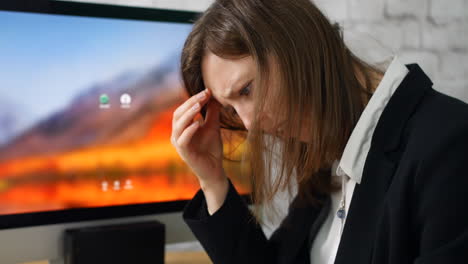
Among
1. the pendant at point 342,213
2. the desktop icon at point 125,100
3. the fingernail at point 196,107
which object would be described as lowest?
the pendant at point 342,213

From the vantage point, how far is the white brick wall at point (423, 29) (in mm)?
1402

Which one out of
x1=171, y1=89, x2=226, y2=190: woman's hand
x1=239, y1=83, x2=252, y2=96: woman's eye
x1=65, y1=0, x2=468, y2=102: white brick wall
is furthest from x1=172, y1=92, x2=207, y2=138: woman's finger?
x1=65, y1=0, x2=468, y2=102: white brick wall

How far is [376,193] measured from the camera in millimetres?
699

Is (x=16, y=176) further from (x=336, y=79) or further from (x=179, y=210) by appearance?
(x=336, y=79)

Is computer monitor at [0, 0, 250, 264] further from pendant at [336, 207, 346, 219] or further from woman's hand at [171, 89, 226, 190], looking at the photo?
pendant at [336, 207, 346, 219]

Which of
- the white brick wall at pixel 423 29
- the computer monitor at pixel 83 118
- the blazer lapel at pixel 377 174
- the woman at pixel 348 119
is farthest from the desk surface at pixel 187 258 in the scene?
the white brick wall at pixel 423 29

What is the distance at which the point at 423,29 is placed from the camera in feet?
4.84

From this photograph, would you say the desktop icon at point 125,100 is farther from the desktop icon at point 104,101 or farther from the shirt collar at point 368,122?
the shirt collar at point 368,122

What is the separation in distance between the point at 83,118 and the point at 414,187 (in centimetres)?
55

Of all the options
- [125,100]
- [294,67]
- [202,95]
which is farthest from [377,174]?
[125,100]

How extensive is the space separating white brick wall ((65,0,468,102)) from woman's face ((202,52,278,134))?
0.69 m

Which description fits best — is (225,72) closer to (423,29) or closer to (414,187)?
(414,187)

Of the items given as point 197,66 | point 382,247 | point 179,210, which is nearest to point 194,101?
point 197,66

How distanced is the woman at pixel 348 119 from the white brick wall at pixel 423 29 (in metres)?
0.65
